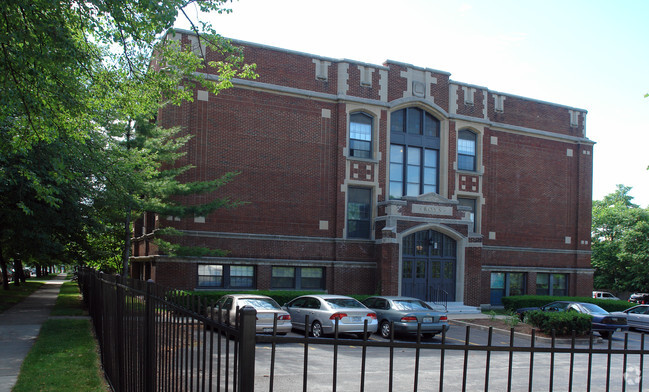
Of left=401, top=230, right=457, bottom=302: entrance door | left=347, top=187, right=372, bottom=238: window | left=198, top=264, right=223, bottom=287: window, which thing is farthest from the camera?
left=347, top=187, right=372, bottom=238: window

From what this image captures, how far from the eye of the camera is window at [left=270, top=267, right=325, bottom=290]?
Answer: 28.0 meters

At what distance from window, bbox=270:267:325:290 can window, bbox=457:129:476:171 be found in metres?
10.3

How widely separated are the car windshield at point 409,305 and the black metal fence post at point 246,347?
1619 centimetres

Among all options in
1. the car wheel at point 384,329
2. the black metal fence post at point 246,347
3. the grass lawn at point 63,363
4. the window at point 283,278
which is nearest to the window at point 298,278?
the window at point 283,278

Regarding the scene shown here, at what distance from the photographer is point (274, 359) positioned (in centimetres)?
419

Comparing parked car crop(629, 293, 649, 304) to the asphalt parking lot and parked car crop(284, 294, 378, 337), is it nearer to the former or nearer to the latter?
the asphalt parking lot

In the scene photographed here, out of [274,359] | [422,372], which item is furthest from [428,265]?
[274,359]

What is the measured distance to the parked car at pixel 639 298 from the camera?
52.7m

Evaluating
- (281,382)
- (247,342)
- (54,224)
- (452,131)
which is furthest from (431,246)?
(247,342)

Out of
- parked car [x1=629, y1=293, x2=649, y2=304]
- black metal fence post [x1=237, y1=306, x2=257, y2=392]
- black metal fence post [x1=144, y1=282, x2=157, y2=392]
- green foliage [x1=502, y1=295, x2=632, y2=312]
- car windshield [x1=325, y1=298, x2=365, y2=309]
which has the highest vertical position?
black metal fence post [x1=237, y1=306, x2=257, y2=392]

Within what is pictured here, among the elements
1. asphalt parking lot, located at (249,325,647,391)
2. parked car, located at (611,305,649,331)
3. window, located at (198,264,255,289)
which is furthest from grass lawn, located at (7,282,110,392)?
parked car, located at (611,305,649,331)

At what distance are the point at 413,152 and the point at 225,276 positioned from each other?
12015 mm

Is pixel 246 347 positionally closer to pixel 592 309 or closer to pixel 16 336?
pixel 16 336

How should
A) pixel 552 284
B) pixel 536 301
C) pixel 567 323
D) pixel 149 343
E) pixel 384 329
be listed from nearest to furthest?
1. pixel 149 343
2. pixel 384 329
3. pixel 567 323
4. pixel 536 301
5. pixel 552 284
